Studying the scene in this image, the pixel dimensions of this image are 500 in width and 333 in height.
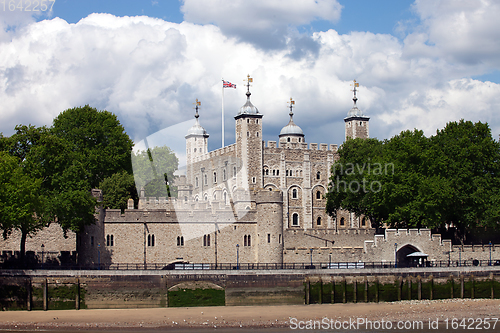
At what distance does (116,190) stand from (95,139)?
17.5 feet

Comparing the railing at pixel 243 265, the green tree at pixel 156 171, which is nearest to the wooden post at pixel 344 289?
the railing at pixel 243 265

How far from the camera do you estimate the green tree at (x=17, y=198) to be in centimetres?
4188

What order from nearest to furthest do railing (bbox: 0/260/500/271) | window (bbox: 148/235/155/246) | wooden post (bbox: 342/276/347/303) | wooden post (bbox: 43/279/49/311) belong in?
wooden post (bbox: 43/279/49/311) < wooden post (bbox: 342/276/347/303) < railing (bbox: 0/260/500/271) < window (bbox: 148/235/155/246)

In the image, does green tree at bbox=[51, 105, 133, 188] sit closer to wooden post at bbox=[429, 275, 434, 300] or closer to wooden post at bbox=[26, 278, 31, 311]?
wooden post at bbox=[26, 278, 31, 311]

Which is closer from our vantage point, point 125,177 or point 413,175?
point 413,175

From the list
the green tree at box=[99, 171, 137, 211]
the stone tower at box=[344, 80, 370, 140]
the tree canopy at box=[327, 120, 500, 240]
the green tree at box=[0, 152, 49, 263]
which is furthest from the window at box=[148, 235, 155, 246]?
the stone tower at box=[344, 80, 370, 140]

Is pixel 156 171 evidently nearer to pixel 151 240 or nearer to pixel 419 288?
pixel 151 240

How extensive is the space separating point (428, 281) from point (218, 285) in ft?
44.3

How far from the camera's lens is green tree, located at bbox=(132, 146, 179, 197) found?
66438 millimetres

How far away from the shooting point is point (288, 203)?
7800 centimetres

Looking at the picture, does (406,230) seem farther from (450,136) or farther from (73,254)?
(73,254)

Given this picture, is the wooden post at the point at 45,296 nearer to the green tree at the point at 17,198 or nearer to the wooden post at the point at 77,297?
the wooden post at the point at 77,297

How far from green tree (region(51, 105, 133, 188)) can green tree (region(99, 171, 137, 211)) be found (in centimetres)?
127

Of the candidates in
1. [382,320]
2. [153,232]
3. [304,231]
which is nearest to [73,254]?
[153,232]
